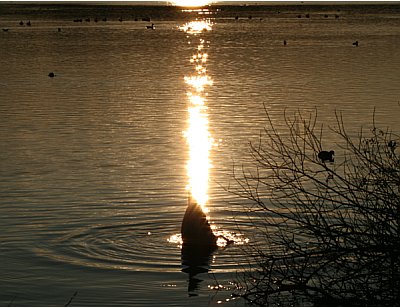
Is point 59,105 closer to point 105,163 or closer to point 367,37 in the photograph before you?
point 105,163

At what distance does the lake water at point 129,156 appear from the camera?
42.7 feet

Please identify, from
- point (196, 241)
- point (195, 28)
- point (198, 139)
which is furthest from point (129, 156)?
point (195, 28)

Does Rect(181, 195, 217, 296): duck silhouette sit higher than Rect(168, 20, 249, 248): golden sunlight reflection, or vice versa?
Rect(181, 195, 217, 296): duck silhouette

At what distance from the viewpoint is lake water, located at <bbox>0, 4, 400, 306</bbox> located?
1301 cm

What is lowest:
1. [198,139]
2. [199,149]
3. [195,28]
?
[195,28]

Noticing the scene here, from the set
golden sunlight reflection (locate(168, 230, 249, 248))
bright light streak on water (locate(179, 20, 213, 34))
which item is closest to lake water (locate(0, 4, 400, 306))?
golden sunlight reflection (locate(168, 230, 249, 248))

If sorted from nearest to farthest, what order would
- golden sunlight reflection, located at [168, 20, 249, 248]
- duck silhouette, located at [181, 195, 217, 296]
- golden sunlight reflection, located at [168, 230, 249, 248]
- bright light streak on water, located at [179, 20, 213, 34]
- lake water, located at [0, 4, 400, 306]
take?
lake water, located at [0, 4, 400, 306] → duck silhouette, located at [181, 195, 217, 296] → golden sunlight reflection, located at [168, 230, 249, 248] → golden sunlight reflection, located at [168, 20, 249, 248] → bright light streak on water, located at [179, 20, 213, 34]

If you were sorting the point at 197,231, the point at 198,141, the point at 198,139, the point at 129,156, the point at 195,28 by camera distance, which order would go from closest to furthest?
the point at 197,231
the point at 129,156
the point at 198,141
the point at 198,139
the point at 195,28

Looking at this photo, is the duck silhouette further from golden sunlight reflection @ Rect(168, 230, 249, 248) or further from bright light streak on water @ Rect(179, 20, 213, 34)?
bright light streak on water @ Rect(179, 20, 213, 34)

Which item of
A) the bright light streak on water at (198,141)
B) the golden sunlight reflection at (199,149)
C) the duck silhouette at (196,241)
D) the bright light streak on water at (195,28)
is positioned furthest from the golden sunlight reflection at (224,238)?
the bright light streak on water at (195,28)

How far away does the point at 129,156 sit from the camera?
70.7ft

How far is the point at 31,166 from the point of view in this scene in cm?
2027

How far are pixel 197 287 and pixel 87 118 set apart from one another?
1603cm

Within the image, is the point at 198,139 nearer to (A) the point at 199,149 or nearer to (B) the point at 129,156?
(A) the point at 199,149
